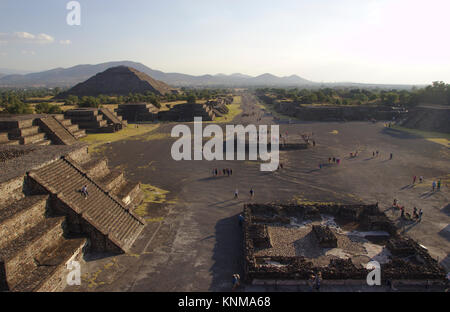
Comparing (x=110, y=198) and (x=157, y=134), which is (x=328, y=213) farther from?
(x=157, y=134)

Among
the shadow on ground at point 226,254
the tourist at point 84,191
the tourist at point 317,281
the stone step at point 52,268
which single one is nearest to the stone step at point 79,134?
the tourist at point 84,191

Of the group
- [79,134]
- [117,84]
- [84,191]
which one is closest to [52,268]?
[84,191]

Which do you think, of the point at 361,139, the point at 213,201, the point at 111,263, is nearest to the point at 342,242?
the point at 213,201

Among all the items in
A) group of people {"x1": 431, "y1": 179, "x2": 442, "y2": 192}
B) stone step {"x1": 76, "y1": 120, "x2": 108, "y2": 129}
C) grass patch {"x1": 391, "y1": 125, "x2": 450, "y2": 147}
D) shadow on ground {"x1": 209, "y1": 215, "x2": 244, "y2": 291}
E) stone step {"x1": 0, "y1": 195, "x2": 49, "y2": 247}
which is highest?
stone step {"x1": 76, "y1": 120, "x2": 108, "y2": 129}

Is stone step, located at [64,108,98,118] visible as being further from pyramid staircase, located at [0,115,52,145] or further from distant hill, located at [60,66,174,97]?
distant hill, located at [60,66,174,97]

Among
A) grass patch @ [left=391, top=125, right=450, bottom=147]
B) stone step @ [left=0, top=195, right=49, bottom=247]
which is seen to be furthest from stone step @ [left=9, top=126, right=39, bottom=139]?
grass patch @ [left=391, top=125, right=450, bottom=147]

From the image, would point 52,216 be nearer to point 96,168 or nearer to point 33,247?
point 33,247
